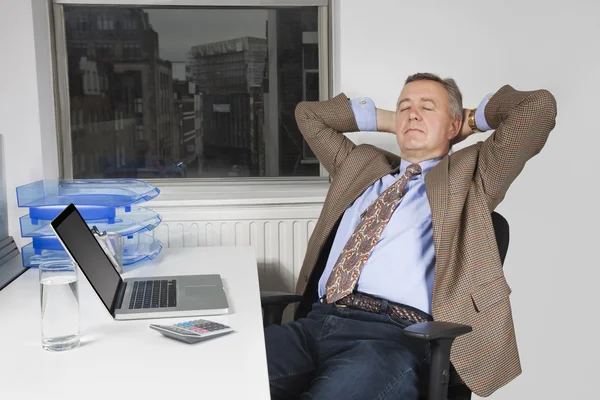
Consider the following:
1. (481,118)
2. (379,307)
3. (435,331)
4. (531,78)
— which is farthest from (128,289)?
(531,78)

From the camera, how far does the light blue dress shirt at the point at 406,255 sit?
2027 mm

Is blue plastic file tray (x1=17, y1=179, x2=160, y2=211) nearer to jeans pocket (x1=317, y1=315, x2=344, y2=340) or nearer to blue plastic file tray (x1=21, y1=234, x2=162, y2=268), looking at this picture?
blue plastic file tray (x1=21, y1=234, x2=162, y2=268)

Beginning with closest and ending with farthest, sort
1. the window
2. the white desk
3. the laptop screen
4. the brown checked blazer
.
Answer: the white desk < the laptop screen < the brown checked blazer < the window

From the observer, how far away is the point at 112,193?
7.64 feet

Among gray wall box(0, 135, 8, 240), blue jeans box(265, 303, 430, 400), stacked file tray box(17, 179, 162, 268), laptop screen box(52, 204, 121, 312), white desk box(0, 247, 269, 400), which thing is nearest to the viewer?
white desk box(0, 247, 269, 400)

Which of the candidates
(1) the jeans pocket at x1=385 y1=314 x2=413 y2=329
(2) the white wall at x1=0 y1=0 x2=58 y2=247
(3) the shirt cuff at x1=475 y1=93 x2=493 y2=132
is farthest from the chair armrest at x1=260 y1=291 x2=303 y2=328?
(2) the white wall at x1=0 y1=0 x2=58 y2=247

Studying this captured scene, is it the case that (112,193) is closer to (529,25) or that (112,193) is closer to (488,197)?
(488,197)

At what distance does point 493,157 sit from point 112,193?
1241 millimetres

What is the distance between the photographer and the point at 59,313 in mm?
1450

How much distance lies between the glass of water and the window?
1640mm

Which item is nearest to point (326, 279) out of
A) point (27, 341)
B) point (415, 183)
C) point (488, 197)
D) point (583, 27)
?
point (415, 183)

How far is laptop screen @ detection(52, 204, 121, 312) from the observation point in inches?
61.9

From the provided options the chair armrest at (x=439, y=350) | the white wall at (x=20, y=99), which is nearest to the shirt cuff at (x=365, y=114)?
the chair armrest at (x=439, y=350)

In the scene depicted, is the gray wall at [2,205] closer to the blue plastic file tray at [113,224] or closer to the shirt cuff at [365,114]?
the blue plastic file tray at [113,224]
